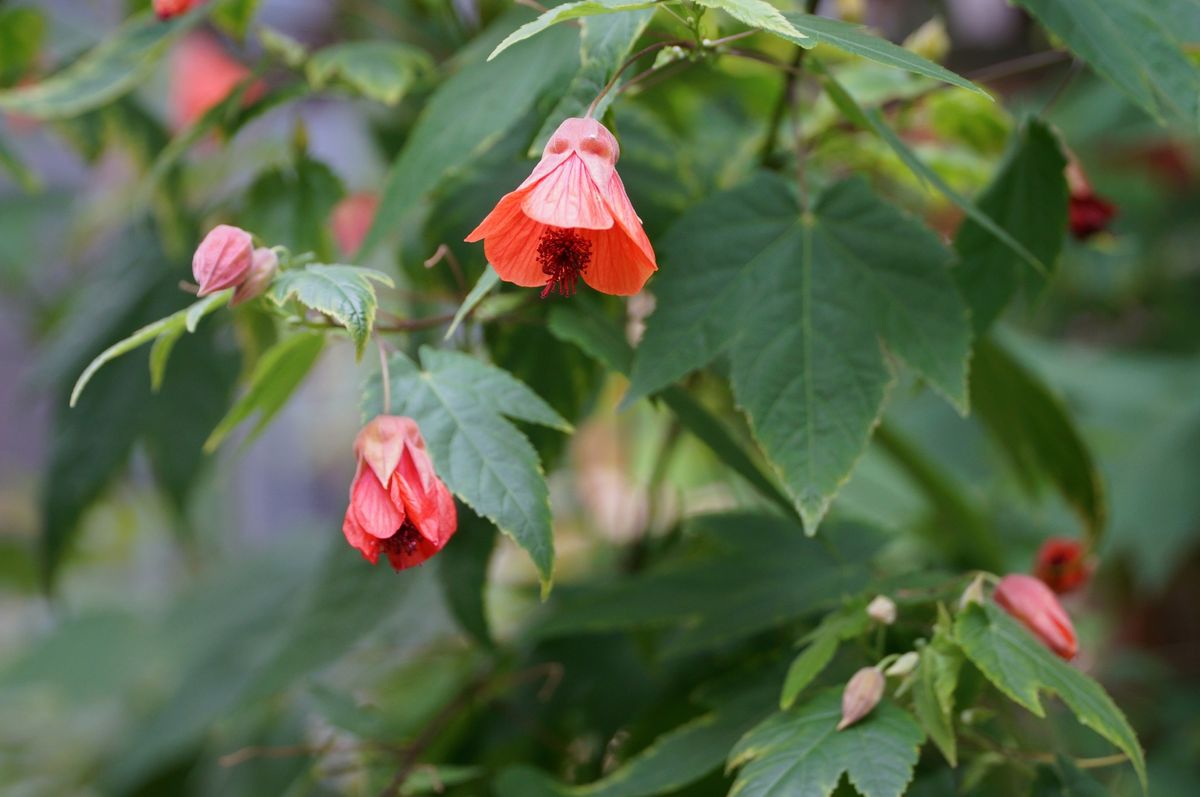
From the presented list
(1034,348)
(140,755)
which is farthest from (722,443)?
(1034,348)

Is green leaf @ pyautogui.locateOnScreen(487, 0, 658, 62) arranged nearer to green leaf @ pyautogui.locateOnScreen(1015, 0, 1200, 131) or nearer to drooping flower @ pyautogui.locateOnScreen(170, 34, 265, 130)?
green leaf @ pyautogui.locateOnScreen(1015, 0, 1200, 131)

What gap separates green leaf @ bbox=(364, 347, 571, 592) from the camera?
40 cm

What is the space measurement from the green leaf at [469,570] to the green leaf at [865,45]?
296 millimetres

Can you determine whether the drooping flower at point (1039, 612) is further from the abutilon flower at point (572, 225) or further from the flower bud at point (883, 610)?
the abutilon flower at point (572, 225)

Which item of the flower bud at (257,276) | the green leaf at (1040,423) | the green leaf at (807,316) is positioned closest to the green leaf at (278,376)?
the flower bud at (257,276)

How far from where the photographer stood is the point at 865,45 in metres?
0.38

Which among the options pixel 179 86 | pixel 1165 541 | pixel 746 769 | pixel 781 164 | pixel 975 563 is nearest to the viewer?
pixel 746 769

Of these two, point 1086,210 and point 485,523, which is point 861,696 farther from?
point 1086,210

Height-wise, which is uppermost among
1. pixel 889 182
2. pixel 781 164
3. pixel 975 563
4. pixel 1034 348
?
pixel 781 164

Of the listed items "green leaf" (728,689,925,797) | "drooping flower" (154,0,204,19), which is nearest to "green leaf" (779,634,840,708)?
"green leaf" (728,689,925,797)

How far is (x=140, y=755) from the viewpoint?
960 millimetres

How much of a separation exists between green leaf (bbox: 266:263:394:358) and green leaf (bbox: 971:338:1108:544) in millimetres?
367

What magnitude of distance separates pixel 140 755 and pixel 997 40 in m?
1.59

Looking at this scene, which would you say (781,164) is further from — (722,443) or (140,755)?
(140,755)
